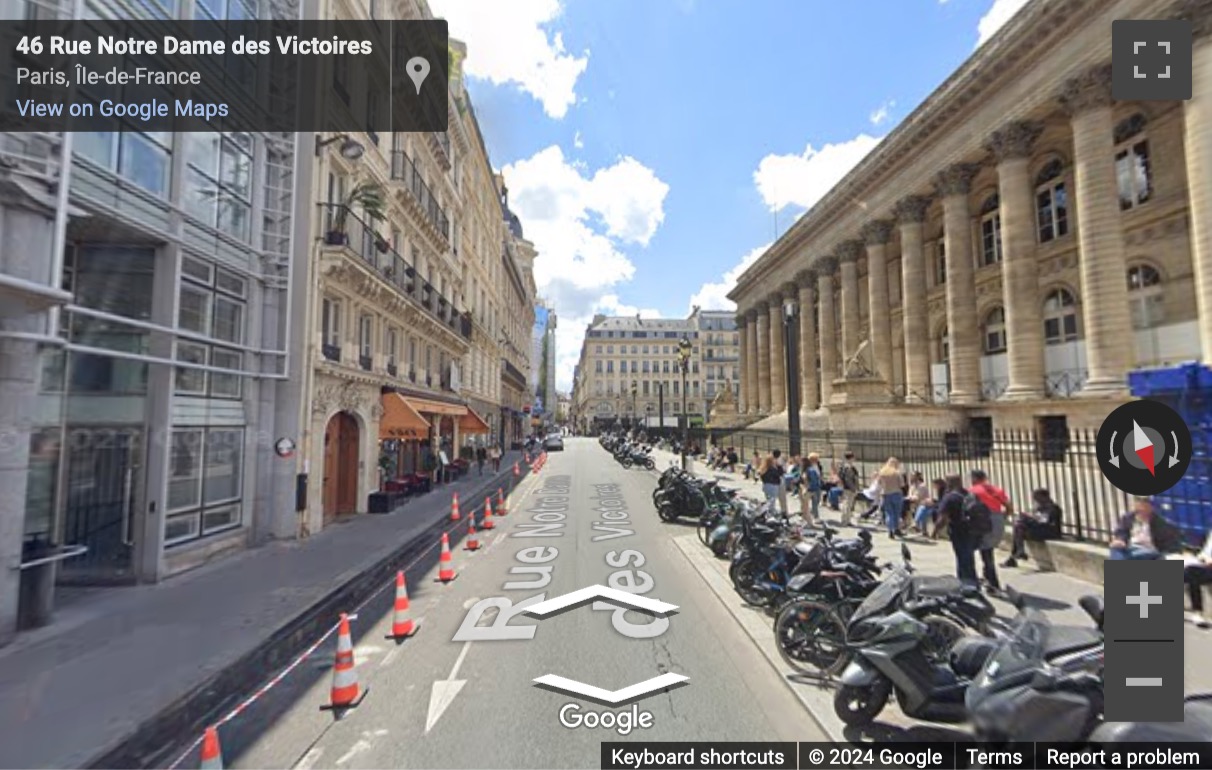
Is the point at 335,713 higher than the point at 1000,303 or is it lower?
lower

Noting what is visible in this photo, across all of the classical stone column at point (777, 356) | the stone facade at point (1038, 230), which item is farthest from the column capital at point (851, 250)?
the classical stone column at point (777, 356)

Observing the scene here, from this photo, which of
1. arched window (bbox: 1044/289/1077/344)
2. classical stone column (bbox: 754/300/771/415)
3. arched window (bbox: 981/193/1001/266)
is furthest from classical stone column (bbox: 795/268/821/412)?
arched window (bbox: 1044/289/1077/344)

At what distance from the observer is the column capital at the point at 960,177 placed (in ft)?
78.7

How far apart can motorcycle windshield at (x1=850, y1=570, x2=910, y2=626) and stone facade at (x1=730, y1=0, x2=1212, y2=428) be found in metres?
17.9

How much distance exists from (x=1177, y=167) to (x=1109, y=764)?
84.6 ft

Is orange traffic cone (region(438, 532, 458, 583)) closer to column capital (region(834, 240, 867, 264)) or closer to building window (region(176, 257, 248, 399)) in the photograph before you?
building window (region(176, 257, 248, 399))

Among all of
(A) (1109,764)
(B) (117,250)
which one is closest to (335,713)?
(A) (1109,764)

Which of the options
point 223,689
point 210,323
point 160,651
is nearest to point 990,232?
point 210,323

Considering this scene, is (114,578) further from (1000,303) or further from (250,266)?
(1000,303)

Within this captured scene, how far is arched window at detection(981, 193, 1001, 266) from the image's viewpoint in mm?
26188

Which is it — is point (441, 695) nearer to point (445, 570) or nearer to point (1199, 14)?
point (445, 570)

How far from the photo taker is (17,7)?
20.2ft

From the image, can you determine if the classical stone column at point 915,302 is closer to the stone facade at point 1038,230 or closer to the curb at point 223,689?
the stone facade at point 1038,230

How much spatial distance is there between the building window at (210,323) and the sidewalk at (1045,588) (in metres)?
9.97
